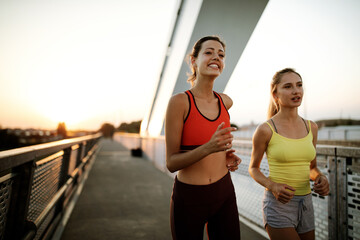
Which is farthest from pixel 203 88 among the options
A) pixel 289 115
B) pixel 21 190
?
pixel 21 190

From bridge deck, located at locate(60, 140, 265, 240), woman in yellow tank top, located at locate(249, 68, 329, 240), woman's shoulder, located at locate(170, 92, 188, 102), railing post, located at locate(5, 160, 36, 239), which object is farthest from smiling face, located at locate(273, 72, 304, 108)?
bridge deck, located at locate(60, 140, 265, 240)

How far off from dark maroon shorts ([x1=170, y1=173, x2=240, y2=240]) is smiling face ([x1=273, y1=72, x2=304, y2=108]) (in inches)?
29.6

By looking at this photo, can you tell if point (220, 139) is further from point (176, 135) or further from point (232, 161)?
point (232, 161)

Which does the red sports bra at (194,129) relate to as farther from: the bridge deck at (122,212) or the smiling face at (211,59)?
the bridge deck at (122,212)

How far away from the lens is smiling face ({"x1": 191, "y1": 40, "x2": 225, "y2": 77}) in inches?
55.1

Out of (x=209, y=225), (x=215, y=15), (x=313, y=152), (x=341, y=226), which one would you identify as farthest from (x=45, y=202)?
(x=215, y=15)

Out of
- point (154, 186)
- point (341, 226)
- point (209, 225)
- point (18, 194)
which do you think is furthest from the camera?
point (154, 186)

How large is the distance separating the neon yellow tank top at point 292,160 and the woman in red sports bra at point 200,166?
0.33 metres

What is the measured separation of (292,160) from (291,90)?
50cm

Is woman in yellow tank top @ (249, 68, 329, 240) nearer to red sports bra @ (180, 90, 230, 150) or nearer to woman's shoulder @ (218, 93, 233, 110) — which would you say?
woman's shoulder @ (218, 93, 233, 110)

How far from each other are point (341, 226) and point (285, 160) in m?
1.02

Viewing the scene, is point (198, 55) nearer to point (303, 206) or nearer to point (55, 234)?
point (303, 206)

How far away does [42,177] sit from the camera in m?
2.09

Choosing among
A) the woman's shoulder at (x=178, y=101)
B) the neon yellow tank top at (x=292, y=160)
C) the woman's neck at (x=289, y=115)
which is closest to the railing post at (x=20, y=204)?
the woman's shoulder at (x=178, y=101)
